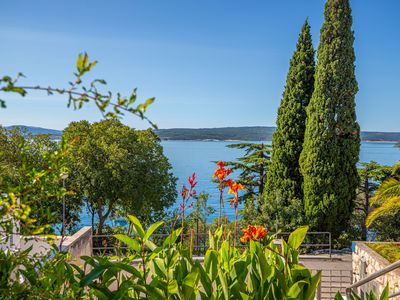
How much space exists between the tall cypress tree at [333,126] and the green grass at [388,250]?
173 inches

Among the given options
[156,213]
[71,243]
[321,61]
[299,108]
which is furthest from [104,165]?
[71,243]

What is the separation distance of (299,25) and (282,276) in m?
10.9

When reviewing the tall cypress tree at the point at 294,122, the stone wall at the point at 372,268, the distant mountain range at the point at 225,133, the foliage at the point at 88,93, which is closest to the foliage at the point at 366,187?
the tall cypress tree at the point at 294,122

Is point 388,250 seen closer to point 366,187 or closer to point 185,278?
point 185,278

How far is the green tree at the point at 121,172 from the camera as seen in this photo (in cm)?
1241

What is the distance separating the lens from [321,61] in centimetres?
1059

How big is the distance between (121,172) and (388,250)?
8.36 meters

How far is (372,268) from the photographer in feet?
18.0

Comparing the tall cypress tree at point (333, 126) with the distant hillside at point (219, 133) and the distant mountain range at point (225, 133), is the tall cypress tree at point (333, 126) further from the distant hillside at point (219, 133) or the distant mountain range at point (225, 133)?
the distant hillside at point (219, 133)

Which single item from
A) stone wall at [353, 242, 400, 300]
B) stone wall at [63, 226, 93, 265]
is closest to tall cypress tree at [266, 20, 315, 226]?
stone wall at [353, 242, 400, 300]

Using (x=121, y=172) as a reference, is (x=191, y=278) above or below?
above

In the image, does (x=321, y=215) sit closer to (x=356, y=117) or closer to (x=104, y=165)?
(x=356, y=117)

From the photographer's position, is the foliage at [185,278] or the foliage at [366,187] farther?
the foliage at [366,187]

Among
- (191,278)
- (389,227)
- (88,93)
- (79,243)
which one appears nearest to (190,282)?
(191,278)
